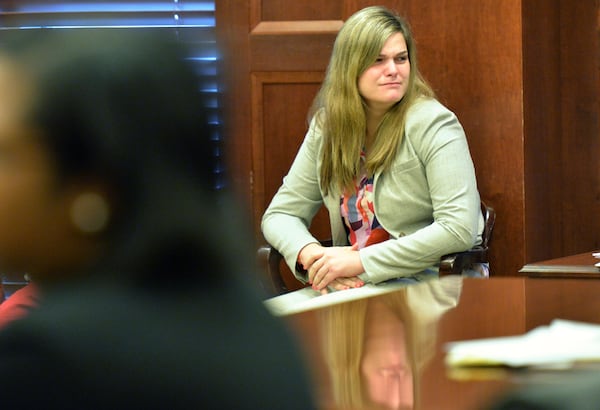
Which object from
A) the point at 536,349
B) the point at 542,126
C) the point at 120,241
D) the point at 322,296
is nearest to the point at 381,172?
the point at 322,296

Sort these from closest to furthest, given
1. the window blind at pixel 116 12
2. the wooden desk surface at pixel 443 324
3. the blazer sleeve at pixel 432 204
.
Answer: the wooden desk surface at pixel 443 324 < the blazer sleeve at pixel 432 204 < the window blind at pixel 116 12

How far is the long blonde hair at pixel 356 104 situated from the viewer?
3.40 meters

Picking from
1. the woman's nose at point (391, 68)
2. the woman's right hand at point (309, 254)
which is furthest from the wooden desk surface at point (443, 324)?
the woman's nose at point (391, 68)

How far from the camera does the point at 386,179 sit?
11.0 ft

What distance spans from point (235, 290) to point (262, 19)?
3522mm

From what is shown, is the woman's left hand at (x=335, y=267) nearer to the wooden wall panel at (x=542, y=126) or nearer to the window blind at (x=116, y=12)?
the wooden wall panel at (x=542, y=126)

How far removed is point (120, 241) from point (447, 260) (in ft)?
8.36

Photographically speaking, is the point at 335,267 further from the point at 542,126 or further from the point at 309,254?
the point at 542,126

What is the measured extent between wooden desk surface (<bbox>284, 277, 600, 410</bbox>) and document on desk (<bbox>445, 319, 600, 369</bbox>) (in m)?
0.02

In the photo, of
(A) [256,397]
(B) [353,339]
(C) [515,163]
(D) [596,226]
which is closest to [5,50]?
(A) [256,397]

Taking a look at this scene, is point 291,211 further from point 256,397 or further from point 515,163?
point 256,397

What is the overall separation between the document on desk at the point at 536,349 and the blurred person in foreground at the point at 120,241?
63 cm

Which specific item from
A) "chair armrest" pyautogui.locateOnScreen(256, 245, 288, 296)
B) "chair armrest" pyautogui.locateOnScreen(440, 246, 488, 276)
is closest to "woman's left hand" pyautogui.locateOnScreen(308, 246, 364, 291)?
"chair armrest" pyautogui.locateOnScreen(256, 245, 288, 296)

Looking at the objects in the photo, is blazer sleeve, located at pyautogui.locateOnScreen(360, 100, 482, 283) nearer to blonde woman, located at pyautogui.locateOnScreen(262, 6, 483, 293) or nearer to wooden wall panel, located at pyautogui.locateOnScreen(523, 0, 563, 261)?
blonde woman, located at pyautogui.locateOnScreen(262, 6, 483, 293)
